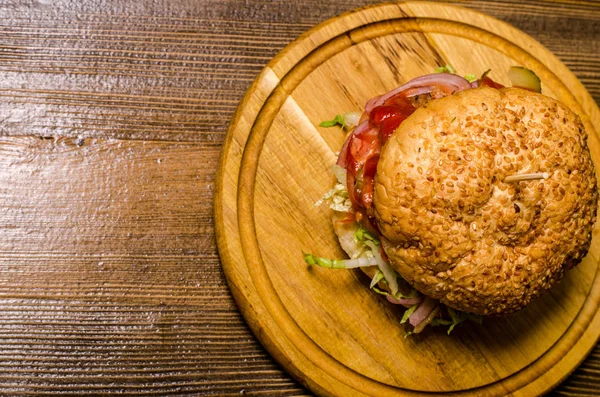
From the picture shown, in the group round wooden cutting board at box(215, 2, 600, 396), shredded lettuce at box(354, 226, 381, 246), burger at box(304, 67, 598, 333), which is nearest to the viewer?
burger at box(304, 67, 598, 333)

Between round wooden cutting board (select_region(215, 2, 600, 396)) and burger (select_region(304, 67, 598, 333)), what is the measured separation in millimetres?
520

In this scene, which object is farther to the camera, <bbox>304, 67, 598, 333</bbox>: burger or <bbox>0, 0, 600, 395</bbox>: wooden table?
<bbox>0, 0, 600, 395</bbox>: wooden table

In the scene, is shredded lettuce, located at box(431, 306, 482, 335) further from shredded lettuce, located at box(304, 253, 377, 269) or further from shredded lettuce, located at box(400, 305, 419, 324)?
shredded lettuce, located at box(304, 253, 377, 269)

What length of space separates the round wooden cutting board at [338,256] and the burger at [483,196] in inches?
20.5

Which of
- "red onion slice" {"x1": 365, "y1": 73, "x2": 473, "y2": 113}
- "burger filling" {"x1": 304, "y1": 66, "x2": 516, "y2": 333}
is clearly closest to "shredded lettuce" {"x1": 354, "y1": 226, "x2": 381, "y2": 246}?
"burger filling" {"x1": 304, "y1": 66, "x2": 516, "y2": 333}

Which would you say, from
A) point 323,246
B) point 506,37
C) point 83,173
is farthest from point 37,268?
point 506,37

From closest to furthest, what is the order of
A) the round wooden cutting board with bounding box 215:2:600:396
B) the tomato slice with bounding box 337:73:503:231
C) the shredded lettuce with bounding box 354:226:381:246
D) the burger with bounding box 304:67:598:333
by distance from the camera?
the burger with bounding box 304:67:598:333, the tomato slice with bounding box 337:73:503:231, the shredded lettuce with bounding box 354:226:381:246, the round wooden cutting board with bounding box 215:2:600:396

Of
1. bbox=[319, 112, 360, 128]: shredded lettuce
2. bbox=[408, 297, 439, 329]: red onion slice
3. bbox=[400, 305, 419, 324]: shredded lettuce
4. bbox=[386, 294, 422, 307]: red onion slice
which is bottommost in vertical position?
bbox=[408, 297, 439, 329]: red onion slice

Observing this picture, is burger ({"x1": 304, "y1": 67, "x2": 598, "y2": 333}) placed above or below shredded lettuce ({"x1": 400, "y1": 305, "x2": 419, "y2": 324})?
above

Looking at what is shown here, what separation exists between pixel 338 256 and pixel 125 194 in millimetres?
1234

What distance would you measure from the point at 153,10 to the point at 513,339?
2.78 metres

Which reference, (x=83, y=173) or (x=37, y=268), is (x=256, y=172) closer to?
(x=83, y=173)

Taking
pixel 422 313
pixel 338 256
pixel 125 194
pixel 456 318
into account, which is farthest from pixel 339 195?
pixel 125 194

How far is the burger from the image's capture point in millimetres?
2461
